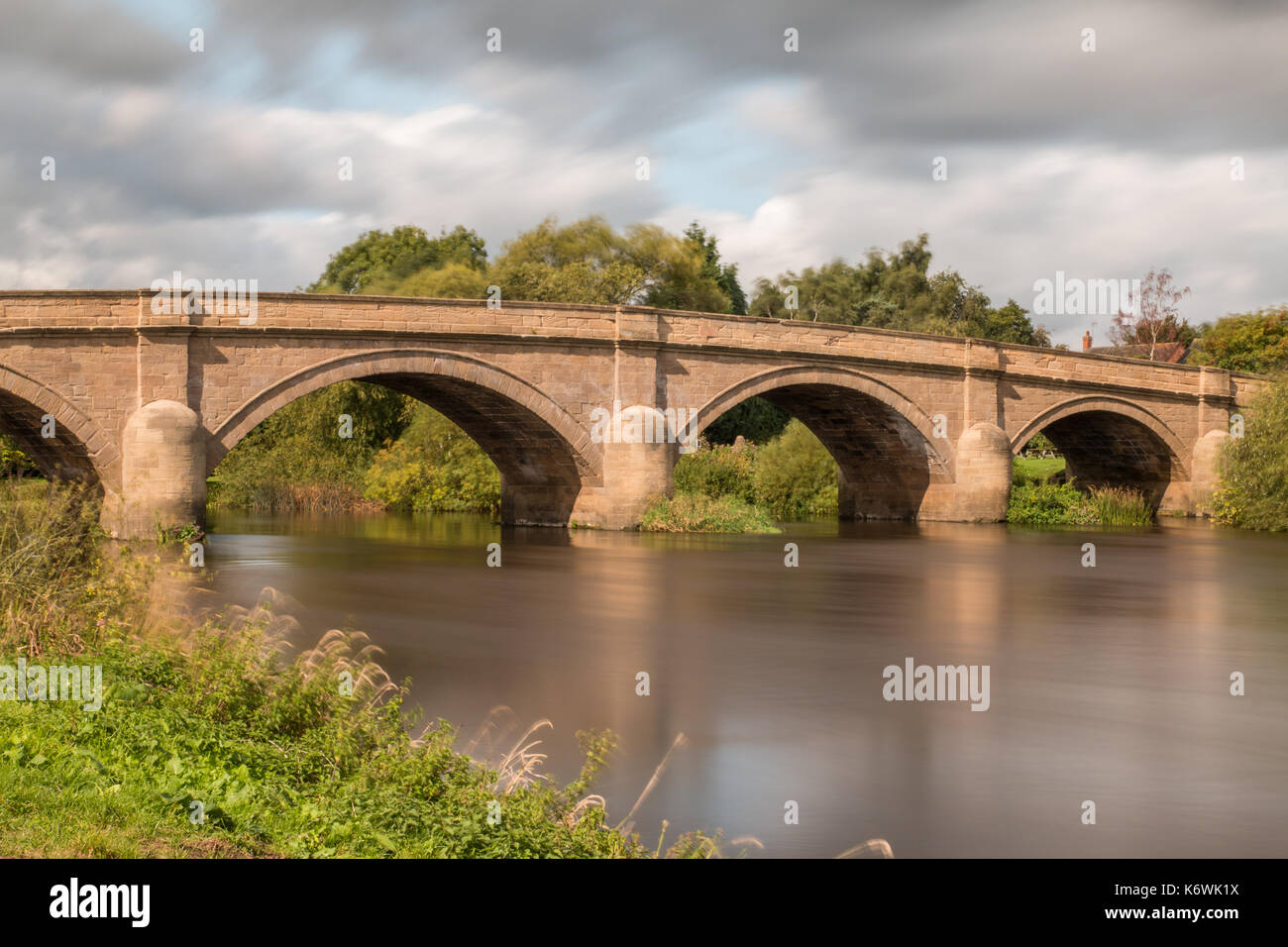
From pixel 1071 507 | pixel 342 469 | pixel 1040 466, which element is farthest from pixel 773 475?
pixel 1040 466

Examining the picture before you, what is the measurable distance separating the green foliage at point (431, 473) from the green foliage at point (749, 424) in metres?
14.2

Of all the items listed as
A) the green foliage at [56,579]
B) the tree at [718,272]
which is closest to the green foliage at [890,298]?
the tree at [718,272]

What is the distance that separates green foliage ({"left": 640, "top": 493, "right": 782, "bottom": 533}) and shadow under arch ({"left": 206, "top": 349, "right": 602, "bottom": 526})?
4.59ft

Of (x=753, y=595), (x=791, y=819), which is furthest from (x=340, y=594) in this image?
(x=791, y=819)

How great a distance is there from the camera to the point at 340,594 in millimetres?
15812

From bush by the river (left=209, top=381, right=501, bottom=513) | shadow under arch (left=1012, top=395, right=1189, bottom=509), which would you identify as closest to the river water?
shadow under arch (left=1012, top=395, right=1189, bottom=509)

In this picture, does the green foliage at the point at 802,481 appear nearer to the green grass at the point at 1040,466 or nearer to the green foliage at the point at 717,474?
the green foliage at the point at 717,474

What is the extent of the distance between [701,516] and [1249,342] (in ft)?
127

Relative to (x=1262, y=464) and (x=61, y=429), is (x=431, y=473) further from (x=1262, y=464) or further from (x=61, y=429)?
(x=1262, y=464)

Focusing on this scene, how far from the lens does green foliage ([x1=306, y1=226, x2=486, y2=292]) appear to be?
175 ft

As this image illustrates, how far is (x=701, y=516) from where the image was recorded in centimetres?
2744

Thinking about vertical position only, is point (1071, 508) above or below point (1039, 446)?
below

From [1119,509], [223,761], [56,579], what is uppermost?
[56,579]
